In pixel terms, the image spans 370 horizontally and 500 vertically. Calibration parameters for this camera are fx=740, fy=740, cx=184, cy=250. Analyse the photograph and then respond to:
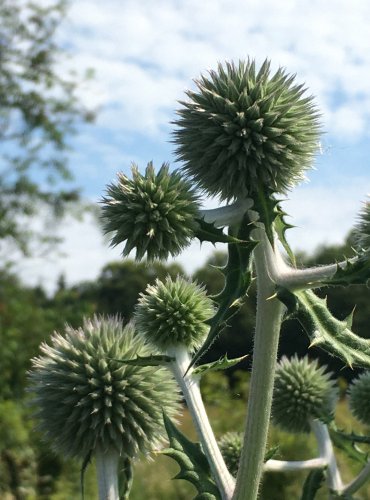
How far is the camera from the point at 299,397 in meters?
3.44

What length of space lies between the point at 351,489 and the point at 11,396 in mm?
9102

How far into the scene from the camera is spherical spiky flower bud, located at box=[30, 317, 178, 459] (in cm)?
261

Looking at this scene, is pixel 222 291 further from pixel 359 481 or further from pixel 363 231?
pixel 359 481

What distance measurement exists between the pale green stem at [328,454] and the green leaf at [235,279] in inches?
44.8

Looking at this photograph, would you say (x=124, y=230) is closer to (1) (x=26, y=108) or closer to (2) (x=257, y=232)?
(2) (x=257, y=232)

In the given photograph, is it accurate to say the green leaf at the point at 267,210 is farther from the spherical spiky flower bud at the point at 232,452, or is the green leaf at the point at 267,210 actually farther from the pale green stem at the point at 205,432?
the spherical spiky flower bud at the point at 232,452

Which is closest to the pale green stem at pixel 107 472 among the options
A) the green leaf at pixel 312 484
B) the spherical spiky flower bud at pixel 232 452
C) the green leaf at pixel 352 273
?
the spherical spiky flower bud at pixel 232 452

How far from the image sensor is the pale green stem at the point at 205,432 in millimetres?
2158

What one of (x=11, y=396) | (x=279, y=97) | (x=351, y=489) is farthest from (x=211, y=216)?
(x=11, y=396)

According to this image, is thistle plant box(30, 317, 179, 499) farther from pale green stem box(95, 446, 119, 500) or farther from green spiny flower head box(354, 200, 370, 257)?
green spiny flower head box(354, 200, 370, 257)

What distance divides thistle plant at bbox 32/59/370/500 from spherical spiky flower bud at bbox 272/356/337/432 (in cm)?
38

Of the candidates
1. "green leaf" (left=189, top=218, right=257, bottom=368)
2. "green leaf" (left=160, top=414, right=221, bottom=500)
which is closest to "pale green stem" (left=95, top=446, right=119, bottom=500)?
"green leaf" (left=160, top=414, right=221, bottom=500)

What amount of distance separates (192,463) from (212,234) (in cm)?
70

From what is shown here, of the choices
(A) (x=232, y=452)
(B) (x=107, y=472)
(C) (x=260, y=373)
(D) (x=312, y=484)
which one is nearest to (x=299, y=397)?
(A) (x=232, y=452)
